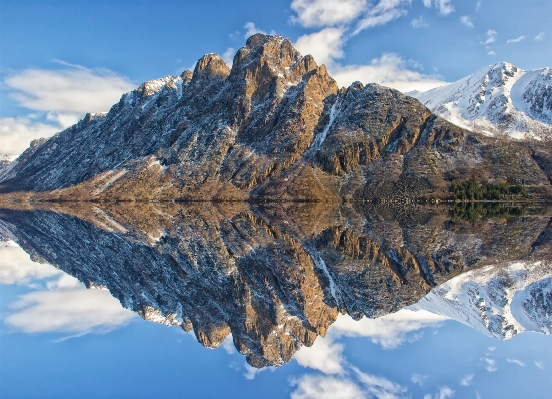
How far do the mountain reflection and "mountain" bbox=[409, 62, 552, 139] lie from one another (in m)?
96.4

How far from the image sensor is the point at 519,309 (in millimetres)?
49031

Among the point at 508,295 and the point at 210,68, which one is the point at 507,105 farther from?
the point at 508,295

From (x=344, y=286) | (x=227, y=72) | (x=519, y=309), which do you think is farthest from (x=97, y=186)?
(x=519, y=309)

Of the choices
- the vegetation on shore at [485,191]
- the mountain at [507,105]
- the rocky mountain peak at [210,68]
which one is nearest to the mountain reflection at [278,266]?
the vegetation on shore at [485,191]

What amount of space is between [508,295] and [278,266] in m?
27.3

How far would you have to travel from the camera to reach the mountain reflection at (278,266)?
1768 inches

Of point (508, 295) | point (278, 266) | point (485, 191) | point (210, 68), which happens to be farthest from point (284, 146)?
point (508, 295)

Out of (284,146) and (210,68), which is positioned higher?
(210,68)

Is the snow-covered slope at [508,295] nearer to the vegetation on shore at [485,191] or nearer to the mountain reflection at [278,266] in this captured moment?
the mountain reflection at [278,266]

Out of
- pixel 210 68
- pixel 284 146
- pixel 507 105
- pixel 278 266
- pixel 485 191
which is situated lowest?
pixel 278 266

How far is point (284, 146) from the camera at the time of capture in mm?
142375

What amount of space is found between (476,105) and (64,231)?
167769 millimetres

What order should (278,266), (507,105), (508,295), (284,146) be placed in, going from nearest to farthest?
(278,266) → (508,295) → (284,146) → (507,105)

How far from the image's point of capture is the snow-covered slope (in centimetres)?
4538
